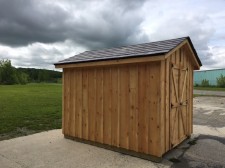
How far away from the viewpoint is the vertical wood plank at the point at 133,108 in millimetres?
5238

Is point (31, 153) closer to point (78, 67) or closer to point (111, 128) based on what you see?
point (111, 128)

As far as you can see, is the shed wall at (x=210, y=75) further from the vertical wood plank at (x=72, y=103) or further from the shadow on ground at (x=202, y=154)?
the vertical wood plank at (x=72, y=103)

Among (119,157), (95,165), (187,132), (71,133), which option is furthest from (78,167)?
(187,132)

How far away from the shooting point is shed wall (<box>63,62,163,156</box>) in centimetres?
497

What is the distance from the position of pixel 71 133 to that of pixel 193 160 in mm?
3465

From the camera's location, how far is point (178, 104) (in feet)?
19.1

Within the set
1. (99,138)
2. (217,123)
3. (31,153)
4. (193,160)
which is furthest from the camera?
(217,123)

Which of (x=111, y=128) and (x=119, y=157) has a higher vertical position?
(x=111, y=128)

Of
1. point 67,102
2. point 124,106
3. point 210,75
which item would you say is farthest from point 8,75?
point 124,106

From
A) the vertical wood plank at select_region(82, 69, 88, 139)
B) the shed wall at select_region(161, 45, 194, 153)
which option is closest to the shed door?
the shed wall at select_region(161, 45, 194, 153)

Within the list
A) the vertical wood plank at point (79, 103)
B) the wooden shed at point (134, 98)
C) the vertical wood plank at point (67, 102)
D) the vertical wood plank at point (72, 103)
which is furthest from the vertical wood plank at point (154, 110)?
the vertical wood plank at point (67, 102)

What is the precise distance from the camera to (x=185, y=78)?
6309 millimetres

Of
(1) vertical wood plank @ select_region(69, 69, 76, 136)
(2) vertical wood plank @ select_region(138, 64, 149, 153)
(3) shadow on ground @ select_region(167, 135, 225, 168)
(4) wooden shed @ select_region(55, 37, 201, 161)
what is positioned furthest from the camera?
(1) vertical wood plank @ select_region(69, 69, 76, 136)

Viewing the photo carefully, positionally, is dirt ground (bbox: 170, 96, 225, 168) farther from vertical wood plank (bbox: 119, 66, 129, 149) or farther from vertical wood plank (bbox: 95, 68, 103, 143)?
vertical wood plank (bbox: 95, 68, 103, 143)
